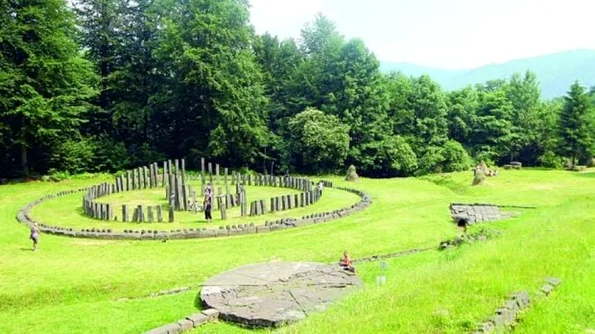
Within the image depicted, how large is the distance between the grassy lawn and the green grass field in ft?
0.93

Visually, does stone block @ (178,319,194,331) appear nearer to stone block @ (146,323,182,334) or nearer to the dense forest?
stone block @ (146,323,182,334)

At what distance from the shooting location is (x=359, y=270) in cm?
1842

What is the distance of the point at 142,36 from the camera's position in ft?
180

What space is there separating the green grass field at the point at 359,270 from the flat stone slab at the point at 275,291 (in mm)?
606

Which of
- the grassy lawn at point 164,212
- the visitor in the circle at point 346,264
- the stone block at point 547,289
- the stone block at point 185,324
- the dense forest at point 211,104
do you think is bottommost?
the stone block at point 185,324

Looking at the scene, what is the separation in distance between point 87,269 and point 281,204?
13.3m

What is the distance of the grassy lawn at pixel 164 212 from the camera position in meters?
26.8

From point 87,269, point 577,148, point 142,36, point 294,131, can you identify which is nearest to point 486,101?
point 577,148

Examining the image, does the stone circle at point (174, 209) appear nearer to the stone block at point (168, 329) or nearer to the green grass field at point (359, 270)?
the green grass field at point (359, 270)

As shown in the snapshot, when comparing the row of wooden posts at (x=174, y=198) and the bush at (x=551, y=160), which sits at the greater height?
the bush at (x=551, y=160)

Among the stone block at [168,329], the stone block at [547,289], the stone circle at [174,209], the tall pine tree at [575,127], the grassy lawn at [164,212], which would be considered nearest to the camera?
the stone block at [547,289]

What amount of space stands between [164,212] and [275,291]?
1642 centimetres

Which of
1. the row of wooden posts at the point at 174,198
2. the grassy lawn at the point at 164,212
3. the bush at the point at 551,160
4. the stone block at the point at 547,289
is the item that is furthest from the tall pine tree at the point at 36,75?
the bush at the point at 551,160

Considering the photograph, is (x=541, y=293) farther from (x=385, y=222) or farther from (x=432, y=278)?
(x=385, y=222)
